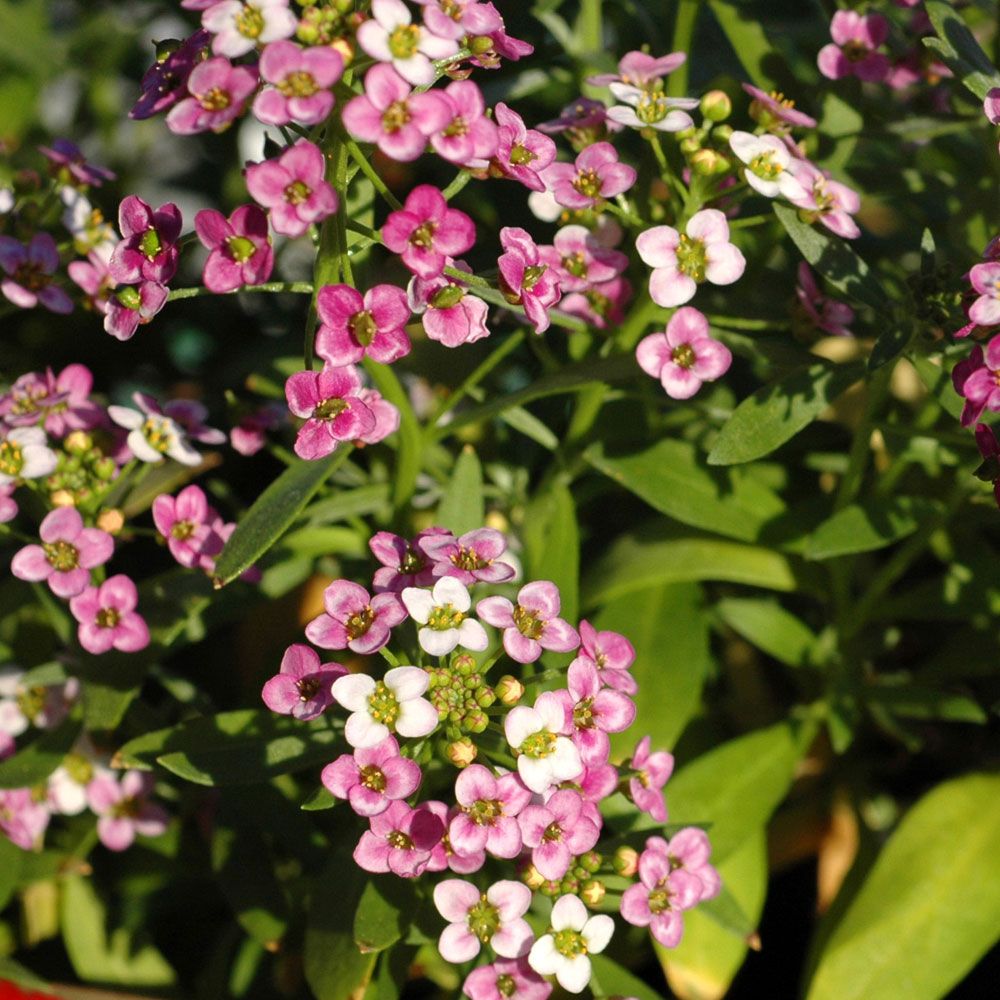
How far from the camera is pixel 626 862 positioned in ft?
3.86

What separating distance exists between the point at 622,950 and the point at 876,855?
0.40 meters

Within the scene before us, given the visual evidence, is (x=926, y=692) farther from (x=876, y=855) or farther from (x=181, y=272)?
(x=181, y=272)

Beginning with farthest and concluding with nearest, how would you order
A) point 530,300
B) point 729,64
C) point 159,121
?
1. point 159,121
2. point 729,64
3. point 530,300

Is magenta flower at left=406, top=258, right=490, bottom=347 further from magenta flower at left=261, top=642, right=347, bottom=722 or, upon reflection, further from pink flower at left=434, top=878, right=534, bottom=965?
pink flower at left=434, top=878, right=534, bottom=965

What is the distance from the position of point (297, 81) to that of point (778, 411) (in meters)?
0.63

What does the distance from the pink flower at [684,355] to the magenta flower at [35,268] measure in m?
0.67

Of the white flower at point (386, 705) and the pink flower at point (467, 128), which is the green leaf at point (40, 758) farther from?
the pink flower at point (467, 128)

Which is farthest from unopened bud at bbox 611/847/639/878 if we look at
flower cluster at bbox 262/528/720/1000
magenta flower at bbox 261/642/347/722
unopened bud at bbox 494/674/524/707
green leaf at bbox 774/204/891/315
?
green leaf at bbox 774/204/891/315

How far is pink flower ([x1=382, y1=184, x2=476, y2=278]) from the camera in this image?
1.02m

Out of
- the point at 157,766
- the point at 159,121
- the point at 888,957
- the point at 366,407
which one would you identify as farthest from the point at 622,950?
the point at 159,121

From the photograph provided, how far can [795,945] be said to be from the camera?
5.95ft

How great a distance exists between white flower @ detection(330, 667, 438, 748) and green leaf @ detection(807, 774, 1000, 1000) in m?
0.70

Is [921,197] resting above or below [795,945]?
above

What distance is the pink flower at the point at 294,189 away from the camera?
960 millimetres
